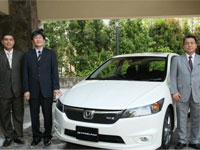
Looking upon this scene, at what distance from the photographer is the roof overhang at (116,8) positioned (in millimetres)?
8680

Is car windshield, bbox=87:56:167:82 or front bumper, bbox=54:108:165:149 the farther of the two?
car windshield, bbox=87:56:167:82

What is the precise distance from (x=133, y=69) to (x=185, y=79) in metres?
1.07

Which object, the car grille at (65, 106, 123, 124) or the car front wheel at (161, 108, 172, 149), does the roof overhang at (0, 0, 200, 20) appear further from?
the car grille at (65, 106, 123, 124)

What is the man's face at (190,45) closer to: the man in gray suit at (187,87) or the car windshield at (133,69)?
the man in gray suit at (187,87)

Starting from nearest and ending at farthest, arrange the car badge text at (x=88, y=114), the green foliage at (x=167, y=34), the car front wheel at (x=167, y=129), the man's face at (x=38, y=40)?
the car badge text at (x=88, y=114)
the car front wheel at (x=167, y=129)
the man's face at (x=38, y=40)
the green foliage at (x=167, y=34)

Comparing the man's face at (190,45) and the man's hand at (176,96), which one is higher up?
the man's face at (190,45)

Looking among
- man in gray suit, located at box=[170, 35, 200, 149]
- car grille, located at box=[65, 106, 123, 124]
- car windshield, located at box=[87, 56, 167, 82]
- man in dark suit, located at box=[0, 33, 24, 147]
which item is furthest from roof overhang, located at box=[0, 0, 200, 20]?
car grille, located at box=[65, 106, 123, 124]

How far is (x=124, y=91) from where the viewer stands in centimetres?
359

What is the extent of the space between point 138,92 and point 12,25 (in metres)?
5.17

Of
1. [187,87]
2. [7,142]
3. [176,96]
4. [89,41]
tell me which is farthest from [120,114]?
[89,41]

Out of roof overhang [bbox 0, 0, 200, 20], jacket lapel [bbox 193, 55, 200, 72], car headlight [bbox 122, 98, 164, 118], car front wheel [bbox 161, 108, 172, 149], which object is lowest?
car front wheel [bbox 161, 108, 172, 149]

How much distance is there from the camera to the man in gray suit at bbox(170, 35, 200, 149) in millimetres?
3654

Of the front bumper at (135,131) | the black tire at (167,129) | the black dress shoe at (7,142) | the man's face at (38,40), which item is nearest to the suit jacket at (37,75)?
A: the man's face at (38,40)

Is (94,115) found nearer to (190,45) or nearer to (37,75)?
(37,75)
